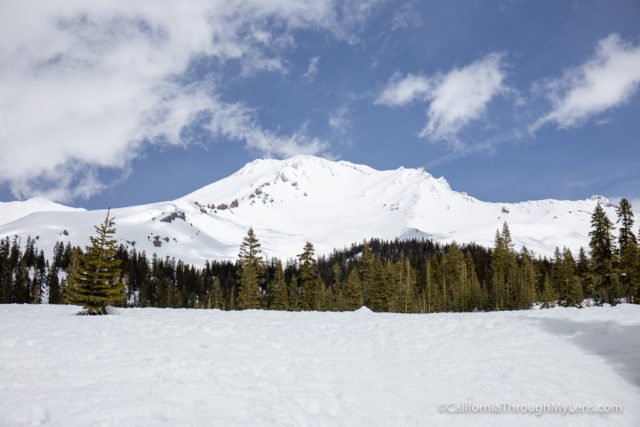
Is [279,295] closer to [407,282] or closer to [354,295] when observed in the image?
[354,295]

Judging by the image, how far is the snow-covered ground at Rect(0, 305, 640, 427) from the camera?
26.8 feet

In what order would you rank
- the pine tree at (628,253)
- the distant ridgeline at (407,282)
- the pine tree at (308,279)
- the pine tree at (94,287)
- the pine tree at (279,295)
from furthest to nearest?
the pine tree at (279,295) < the pine tree at (308,279) < the distant ridgeline at (407,282) < the pine tree at (628,253) < the pine tree at (94,287)

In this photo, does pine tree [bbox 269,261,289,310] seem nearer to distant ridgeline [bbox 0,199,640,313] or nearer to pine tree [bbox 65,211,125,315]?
distant ridgeline [bbox 0,199,640,313]

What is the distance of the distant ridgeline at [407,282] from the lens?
47688 mm

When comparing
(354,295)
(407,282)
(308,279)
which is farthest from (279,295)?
(407,282)

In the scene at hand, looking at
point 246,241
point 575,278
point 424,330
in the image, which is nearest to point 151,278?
point 246,241

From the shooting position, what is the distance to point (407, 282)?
78250 millimetres

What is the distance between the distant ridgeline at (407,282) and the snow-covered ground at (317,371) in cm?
1678

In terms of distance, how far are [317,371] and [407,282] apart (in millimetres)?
70044

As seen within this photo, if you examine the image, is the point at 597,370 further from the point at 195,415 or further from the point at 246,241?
the point at 246,241

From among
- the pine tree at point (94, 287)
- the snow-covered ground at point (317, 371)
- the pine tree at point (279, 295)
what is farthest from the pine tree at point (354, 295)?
the snow-covered ground at point (317, 371)

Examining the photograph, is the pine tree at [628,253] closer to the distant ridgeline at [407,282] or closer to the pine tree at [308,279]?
the distant ridgeline at [407,282]

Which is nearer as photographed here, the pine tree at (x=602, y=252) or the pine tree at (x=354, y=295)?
the pine tree at (x=602, y=252)

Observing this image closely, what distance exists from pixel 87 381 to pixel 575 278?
270ft
